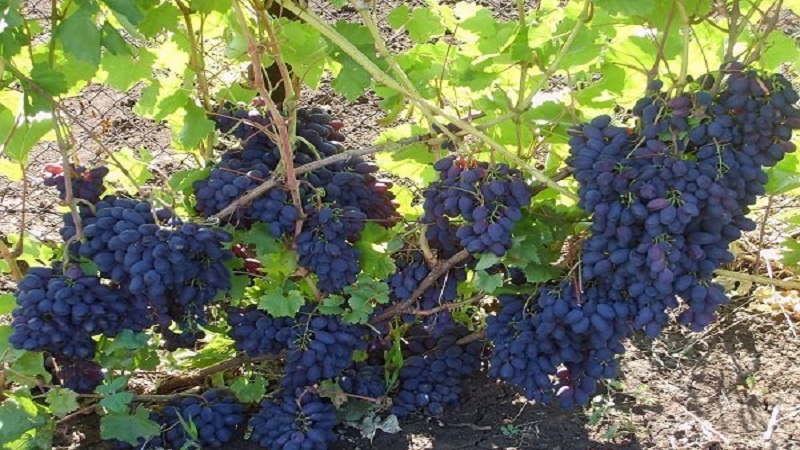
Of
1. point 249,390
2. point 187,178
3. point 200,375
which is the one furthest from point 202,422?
point 187,178

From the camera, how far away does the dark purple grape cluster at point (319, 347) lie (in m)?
2.72

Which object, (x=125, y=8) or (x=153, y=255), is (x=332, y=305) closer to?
(x=153, y=255)

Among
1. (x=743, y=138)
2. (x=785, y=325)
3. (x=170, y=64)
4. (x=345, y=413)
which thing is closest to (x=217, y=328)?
(x=345, y=413)

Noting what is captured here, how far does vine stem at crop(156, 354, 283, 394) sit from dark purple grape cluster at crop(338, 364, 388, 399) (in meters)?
0.21

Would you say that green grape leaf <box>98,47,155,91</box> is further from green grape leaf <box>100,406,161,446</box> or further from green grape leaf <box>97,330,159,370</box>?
green grape leaf <box>100,406,161,446</box>

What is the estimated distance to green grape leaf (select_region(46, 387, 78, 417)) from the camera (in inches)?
102

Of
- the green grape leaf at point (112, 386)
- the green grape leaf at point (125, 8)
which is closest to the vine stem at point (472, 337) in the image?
the green grape leaf at point (112, 386)

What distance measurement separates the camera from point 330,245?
102 inches

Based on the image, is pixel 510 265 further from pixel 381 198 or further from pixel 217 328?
pixel 217 328

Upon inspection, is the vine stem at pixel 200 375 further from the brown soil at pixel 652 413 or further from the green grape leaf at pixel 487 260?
the green grape leaf at pixel 487 260

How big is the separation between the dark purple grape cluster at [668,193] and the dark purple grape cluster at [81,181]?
3.97 ft

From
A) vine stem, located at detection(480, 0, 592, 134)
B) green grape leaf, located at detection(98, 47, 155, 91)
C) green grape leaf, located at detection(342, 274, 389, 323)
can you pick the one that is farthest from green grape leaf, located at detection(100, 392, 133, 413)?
vine stem, located at detection(480, 0, 592, 134)

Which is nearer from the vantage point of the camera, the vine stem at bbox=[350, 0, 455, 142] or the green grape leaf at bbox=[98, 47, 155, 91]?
the vine stem at bbox=[350, 0, 455, 142]

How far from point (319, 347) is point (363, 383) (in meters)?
0.25
